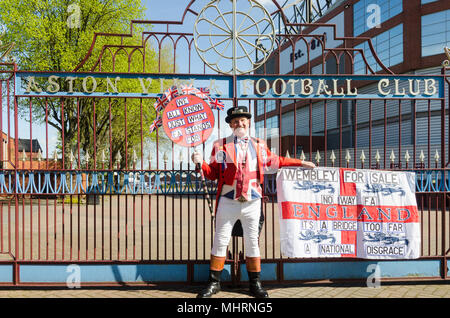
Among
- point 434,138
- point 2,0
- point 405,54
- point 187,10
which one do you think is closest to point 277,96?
point 187,10

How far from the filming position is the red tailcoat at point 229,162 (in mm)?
4047

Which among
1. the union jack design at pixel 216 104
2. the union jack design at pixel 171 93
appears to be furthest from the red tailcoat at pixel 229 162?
the union jack design at pixel 171 93

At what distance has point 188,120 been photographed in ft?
13.7

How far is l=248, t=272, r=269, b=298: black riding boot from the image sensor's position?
405cm

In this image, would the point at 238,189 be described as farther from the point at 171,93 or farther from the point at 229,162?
the point at 171,93

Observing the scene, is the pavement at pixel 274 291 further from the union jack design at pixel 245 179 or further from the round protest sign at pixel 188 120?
the round protest sign at pixel 188 120

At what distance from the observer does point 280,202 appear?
4414 mm

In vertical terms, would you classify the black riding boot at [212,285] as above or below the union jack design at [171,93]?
below

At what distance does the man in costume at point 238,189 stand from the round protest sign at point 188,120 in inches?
9.5

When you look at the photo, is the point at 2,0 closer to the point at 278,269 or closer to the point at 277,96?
the point at 277,96

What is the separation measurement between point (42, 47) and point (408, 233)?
1610 centimetres

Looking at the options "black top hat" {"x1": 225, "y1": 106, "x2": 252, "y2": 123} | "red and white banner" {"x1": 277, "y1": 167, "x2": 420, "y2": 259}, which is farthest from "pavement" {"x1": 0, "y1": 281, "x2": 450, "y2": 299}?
"black top hat" {"x1": 225, "y1": 106, "x2": 252, "y2": 123}

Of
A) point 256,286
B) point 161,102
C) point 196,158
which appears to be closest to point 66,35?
point 161,102

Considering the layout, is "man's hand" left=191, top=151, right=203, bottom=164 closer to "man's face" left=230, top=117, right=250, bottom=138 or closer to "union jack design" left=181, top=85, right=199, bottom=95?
"man's face" left=230, top=117, right=250, bottom=138
